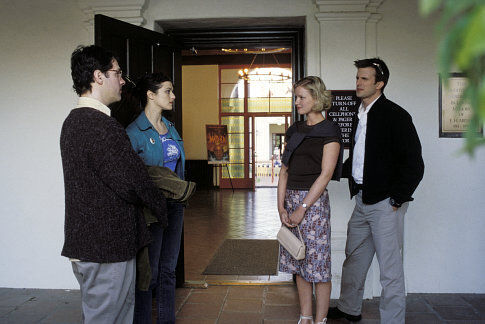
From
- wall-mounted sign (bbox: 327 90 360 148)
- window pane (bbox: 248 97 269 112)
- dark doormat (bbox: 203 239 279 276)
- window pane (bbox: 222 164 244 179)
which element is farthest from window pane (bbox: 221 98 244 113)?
wall-mounted sign (bbox: 327 90 360 148)

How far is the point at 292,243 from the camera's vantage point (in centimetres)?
288

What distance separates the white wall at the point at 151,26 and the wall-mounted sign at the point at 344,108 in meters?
0.08

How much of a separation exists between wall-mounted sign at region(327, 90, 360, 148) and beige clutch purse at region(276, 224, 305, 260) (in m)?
1.38

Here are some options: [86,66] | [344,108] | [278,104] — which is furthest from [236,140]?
[86,66]

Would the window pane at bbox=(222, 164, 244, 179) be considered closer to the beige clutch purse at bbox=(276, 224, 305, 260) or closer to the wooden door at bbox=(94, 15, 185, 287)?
the wooden door at bbox=(94, 15, 185, 287)

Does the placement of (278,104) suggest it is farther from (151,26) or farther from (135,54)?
(135,54)

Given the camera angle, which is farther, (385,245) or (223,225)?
(223,225)

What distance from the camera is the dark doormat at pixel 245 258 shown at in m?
4.93

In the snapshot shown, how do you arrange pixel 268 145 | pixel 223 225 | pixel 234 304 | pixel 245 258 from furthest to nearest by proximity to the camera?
pixel 268 145 < pixel 223 225 < pixel 245 258 < pixel 234 304

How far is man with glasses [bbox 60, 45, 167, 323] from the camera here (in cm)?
198

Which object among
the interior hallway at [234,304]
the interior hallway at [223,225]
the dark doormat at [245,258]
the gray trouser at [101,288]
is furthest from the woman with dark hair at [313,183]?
the dark doormat at [245,258]

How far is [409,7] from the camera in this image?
3949mm

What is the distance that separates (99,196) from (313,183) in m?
1.43

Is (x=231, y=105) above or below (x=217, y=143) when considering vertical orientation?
above
